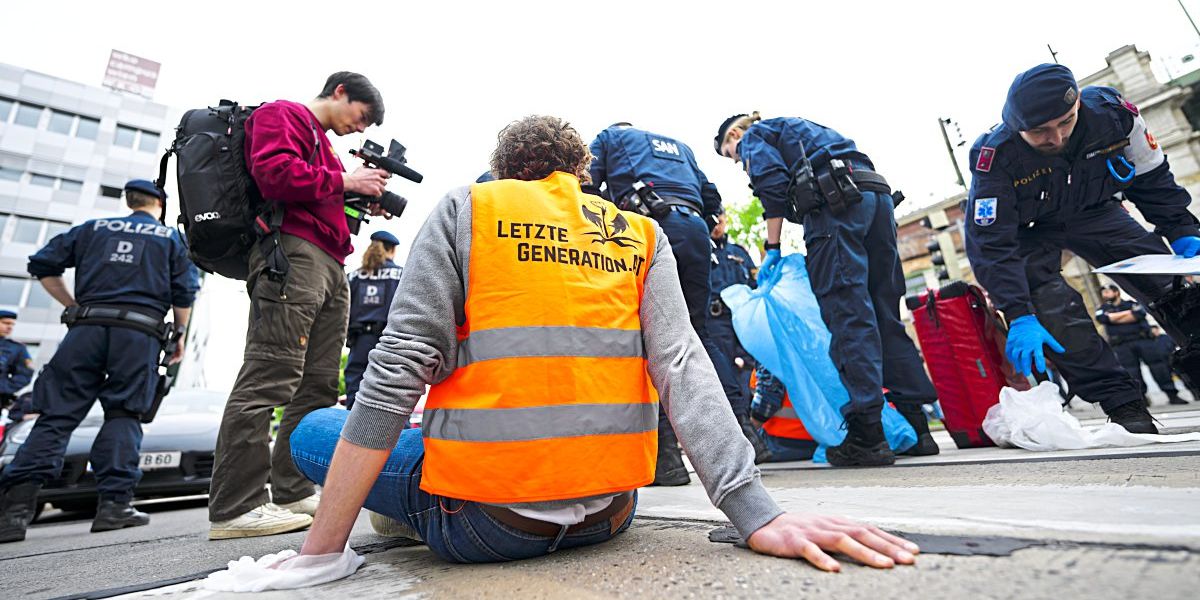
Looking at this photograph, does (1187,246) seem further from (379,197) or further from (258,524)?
(258,524)

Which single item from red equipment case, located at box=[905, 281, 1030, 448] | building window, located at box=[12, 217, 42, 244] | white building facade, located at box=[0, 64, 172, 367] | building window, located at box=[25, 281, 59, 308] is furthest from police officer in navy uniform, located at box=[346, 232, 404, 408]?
building window, located at box=[12, 217, 42, 244]

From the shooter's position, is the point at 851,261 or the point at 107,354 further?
the point at 107,354

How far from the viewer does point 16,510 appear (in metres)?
2.92

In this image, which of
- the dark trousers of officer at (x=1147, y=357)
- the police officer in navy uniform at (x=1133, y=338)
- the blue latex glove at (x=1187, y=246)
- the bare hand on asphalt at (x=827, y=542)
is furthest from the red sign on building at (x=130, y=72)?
the dark trousers of officer at (x=1147, y=357)

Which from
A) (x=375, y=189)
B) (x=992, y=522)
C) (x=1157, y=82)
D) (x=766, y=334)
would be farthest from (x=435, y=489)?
(x=1157, y=82)

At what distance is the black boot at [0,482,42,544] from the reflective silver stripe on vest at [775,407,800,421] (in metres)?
4.42

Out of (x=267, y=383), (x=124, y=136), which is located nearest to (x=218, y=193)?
(x=267, y=383)

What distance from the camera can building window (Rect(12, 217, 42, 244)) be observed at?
25766 mm

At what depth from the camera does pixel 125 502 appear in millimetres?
3285

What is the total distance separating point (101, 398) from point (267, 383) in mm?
1911

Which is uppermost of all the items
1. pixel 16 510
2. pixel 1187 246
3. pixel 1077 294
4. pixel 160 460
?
pixel 1187 246

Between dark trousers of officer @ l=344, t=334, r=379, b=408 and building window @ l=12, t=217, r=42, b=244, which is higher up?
building window @ l=12, t=217, r=42, b=244

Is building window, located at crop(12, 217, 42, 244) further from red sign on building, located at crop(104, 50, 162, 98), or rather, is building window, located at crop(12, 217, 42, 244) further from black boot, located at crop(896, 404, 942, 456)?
black boot, located at crop(896, 404, 942, 456)

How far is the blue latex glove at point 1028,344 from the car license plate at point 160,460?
5.93 m
